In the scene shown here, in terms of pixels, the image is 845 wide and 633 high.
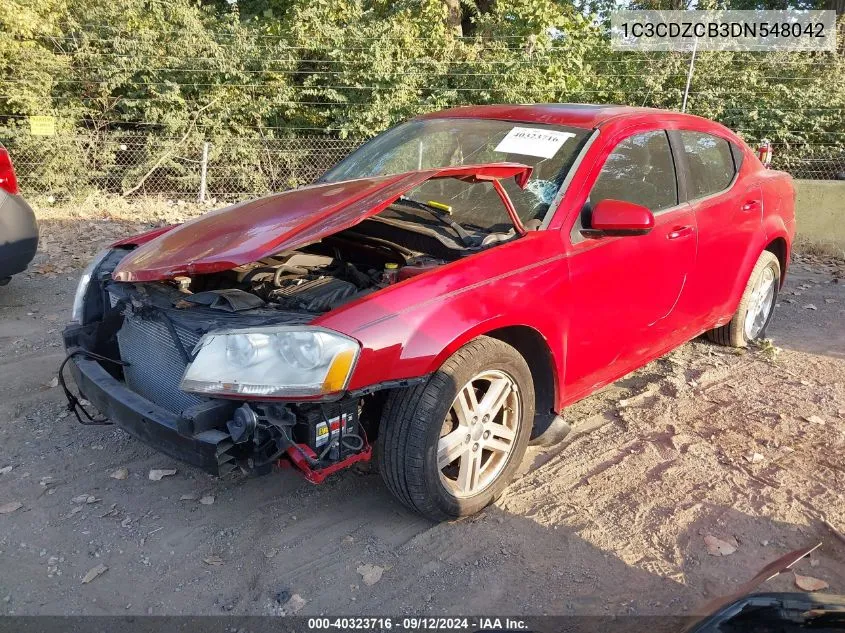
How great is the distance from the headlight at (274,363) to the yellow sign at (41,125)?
29.6 ft

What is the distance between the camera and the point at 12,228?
569 centimetres

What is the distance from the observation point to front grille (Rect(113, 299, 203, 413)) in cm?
294

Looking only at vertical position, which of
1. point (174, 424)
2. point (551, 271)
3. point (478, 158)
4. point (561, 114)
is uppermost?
point (561, 114)

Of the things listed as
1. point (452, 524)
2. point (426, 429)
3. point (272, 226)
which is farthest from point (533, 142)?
point (452, 524)

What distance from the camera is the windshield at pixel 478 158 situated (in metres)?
3.51

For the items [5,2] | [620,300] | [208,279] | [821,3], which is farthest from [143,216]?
[821,3]

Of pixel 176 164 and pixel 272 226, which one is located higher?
pixel 272 226

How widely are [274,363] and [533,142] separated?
1.93 m

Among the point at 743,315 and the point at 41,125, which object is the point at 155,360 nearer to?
the point at 743,315

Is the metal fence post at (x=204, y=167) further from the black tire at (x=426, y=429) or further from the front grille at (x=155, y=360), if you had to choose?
the black tire at (x=426, y=429)

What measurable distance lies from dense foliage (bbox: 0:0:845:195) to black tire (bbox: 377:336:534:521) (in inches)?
330

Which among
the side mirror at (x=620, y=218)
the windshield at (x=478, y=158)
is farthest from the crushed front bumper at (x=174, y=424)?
the side mirror at (x=620, y=218)

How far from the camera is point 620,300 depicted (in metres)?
3.63

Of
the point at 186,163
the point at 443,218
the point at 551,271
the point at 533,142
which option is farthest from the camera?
the point at 186,163
